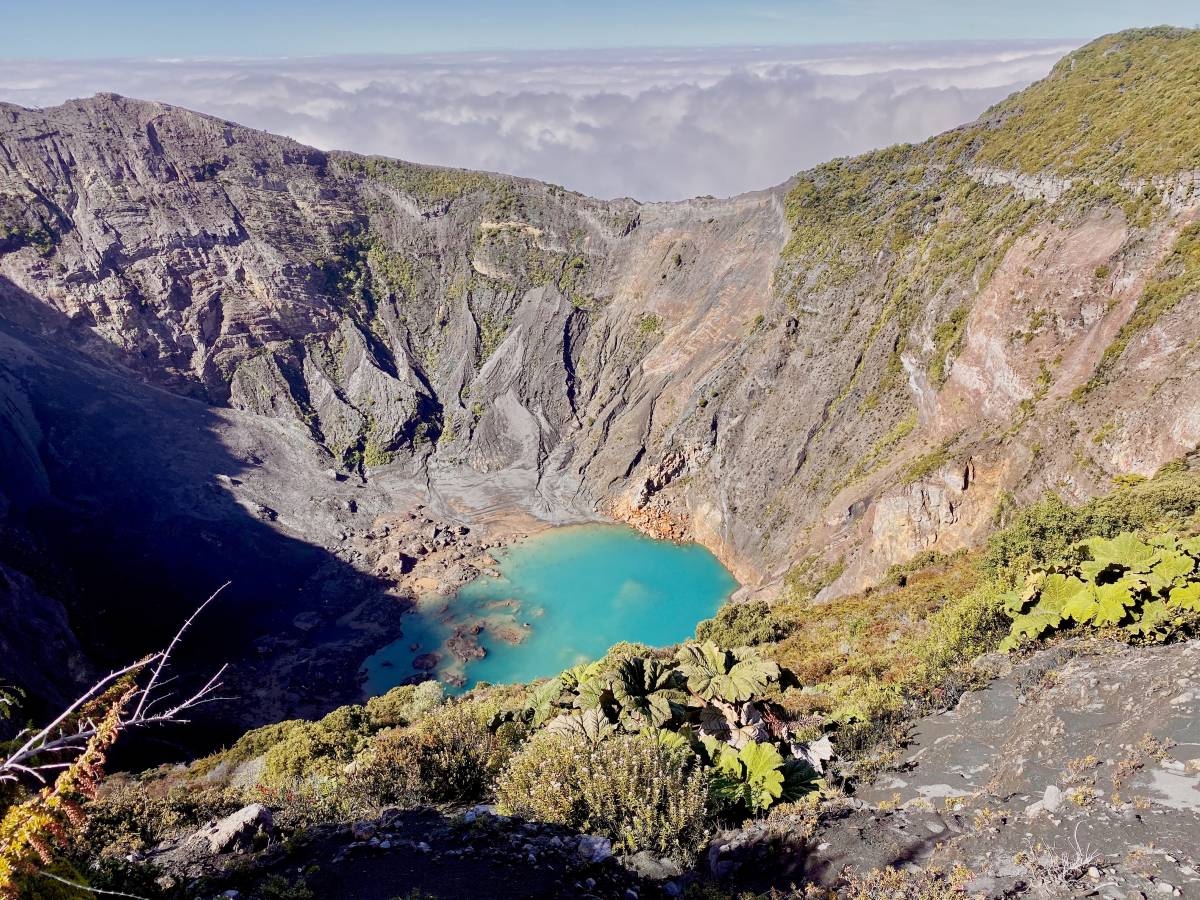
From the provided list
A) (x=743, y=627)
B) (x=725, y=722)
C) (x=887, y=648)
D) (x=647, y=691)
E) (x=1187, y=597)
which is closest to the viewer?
(x=1187, y=597)

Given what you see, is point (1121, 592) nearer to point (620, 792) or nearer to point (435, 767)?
point (620, 792)

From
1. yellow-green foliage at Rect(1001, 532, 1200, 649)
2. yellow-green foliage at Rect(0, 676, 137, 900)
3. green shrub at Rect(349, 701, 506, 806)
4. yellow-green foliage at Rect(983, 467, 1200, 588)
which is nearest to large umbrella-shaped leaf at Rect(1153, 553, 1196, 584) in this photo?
yellow-green foliage at Rect(1001, 532, 1200, 649)

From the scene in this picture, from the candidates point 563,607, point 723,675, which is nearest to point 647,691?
point 723,675

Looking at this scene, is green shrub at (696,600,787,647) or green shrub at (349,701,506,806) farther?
green shrub at (696,600,787,647)

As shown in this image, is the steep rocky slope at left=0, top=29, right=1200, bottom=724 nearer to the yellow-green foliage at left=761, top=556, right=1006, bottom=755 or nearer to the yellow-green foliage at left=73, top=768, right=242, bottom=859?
the yellow-green foliage at left=761, top=556, right=1006, bottom=755

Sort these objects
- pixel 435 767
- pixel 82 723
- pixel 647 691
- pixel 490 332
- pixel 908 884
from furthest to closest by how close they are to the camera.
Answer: pixel 490 332 < pixel 647 691 < pixel 435 767 < pixel 908 884 < pixel 82 723

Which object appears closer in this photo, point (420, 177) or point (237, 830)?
point (237, 830)
